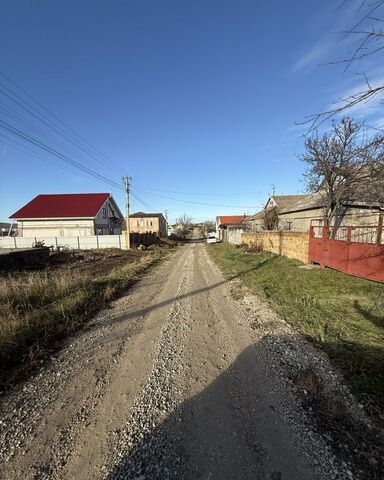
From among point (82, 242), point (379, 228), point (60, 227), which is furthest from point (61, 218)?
point (379, 228)

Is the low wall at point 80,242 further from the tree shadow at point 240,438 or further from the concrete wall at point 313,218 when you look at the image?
the tree shadow at point 240,438

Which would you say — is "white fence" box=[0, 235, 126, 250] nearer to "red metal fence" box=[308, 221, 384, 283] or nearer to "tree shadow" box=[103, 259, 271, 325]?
"tree shadow" box=[103, 259, 271, 325]

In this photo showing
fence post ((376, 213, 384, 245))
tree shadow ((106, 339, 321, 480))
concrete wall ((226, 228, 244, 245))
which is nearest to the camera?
tree shadow ((106, 339, 321, 480))

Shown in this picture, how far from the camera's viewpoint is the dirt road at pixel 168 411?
91.1 inches

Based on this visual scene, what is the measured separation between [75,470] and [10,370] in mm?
2386

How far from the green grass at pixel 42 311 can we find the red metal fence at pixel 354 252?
7113 millimetres

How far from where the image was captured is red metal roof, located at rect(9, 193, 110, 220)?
34.8 m

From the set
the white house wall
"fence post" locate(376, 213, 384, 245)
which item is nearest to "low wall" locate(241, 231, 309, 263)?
"fence post" locate(376, 213, 384, 245)

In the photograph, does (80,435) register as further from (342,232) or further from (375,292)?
(342,232)

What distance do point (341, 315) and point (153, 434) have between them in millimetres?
4767

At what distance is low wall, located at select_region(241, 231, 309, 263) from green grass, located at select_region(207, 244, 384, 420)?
3.08m

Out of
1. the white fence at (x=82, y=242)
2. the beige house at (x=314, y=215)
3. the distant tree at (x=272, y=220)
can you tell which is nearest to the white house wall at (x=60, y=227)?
the white fence at (x=82, y=242)

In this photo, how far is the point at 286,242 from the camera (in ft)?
52.4

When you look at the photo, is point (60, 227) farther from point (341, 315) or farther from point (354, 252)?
point (341, 315)
